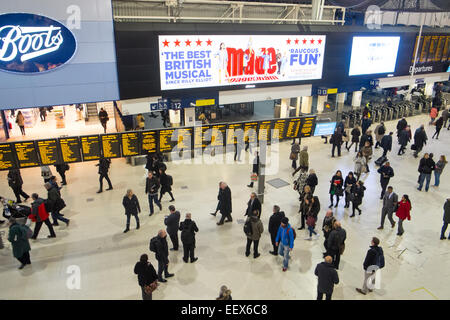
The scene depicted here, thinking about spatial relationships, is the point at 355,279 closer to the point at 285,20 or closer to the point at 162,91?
the point at 162,91

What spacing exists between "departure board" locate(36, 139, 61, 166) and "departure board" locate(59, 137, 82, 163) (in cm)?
15

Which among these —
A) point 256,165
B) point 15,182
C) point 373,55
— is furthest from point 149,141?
point 373,55

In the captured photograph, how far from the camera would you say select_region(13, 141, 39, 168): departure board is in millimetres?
9023

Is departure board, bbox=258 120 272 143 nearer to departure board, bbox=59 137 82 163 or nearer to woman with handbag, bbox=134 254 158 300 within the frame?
departure board, bbox=59 137 82 163

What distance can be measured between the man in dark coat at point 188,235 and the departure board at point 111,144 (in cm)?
322

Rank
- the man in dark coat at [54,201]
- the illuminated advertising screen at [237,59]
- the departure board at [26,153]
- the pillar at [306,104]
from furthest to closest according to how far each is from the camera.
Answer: the pillar at [306,104] → the illuminated advertising screen at [237,59] → the man in dark coat at [54,201] → the departure board at [26,153]

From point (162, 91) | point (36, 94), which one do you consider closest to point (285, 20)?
point (162, 91)

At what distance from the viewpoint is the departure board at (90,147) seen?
968cm

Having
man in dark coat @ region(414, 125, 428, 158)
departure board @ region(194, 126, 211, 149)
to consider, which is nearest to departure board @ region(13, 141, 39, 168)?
departure board @ region(194, 126, 211, 149)

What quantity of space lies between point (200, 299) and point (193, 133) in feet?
16.1

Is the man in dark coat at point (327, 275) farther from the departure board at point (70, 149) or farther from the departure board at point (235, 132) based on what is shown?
the departure board at point (70, 149)

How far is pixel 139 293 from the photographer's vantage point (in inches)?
312

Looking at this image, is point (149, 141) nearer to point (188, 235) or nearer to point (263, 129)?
point (188, 235)

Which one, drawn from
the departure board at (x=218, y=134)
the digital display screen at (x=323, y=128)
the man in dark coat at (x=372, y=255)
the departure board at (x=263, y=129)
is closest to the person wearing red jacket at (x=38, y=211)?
the departure board at (x=218, y=134)
